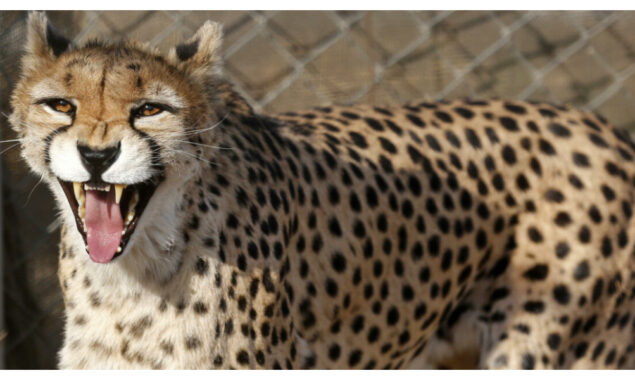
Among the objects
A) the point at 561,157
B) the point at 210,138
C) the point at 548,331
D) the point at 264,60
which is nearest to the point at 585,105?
the point at 561,157

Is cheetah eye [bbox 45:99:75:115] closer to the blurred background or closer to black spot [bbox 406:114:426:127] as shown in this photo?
the blurred background

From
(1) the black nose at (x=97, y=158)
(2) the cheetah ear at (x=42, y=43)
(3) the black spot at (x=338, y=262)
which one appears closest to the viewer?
(1) the black nose at (x=97, y=158)

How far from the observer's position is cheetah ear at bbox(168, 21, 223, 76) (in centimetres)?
154

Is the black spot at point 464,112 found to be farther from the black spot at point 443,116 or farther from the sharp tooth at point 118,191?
the sharp tooth at point 118,191

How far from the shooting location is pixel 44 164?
1.43m

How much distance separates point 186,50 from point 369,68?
717 mm

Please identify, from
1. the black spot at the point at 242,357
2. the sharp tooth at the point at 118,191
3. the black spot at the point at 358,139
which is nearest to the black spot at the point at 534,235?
the black spot at the point at 358,139

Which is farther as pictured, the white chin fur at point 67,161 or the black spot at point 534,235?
the black spot at point 534,235

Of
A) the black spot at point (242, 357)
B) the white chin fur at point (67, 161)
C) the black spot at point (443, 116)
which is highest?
the black spot at point (443, 116)

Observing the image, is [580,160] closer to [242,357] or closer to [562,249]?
[562,249]

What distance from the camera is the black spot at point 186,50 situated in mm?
1552

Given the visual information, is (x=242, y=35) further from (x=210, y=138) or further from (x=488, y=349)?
(x=488, y=349)

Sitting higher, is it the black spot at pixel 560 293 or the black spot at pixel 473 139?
the black spot at pixel 473 139

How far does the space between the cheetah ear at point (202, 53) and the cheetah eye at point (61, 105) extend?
0.61 feet
